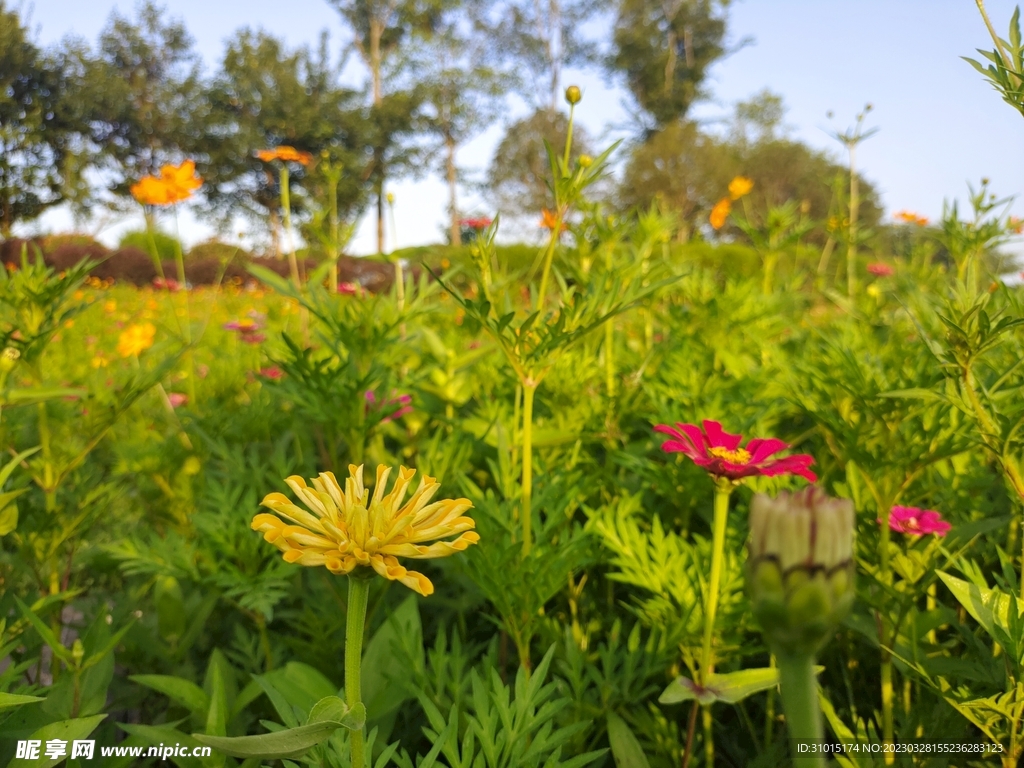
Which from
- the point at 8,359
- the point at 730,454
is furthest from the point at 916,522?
the point at 8,359

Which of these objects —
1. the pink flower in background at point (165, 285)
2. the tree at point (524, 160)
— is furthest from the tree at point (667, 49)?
the pink flower in background at point (165, 285)

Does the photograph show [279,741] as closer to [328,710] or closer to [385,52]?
[328,710]

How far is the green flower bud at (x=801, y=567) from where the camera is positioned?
235mm

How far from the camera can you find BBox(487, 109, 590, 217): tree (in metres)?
16.5

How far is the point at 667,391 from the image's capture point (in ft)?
3.39

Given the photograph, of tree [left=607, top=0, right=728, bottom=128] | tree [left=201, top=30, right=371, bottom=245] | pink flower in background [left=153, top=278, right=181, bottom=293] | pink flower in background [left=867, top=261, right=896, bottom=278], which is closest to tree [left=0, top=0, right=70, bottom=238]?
pink flower in background [left=153, top=278, right=181, bottom=293]

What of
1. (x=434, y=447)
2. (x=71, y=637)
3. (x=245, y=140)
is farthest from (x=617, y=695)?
(x=245, y=140)

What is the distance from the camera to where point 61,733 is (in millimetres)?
543

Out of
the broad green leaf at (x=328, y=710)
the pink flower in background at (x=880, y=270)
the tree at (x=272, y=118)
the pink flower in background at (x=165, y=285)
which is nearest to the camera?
the broad green leaf at (x=328, y=710)

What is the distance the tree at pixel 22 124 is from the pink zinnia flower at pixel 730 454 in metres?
1.95

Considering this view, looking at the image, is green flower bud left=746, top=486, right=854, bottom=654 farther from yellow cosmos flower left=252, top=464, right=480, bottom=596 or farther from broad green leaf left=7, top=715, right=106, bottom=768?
broad green leaf left=7, top=715, right=106, bottom=768

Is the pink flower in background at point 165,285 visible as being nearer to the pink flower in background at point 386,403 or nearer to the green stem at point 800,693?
the pink flower in background at point 386,403

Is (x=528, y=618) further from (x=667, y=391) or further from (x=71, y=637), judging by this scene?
(x=71, y=637)

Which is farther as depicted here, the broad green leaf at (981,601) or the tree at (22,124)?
the tree at (22,124)
